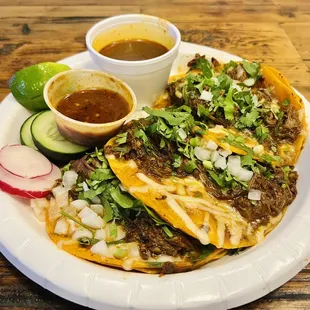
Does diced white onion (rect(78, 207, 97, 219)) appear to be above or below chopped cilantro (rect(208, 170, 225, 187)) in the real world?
below

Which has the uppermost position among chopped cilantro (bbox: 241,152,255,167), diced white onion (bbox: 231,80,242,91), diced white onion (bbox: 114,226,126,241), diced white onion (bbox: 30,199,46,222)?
diced white onion (bbox: 231,80,242,91)

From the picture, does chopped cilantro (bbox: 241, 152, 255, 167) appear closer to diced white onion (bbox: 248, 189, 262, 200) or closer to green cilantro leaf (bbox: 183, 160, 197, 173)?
diced white onion (bbox: 248, 189, 262, 200)

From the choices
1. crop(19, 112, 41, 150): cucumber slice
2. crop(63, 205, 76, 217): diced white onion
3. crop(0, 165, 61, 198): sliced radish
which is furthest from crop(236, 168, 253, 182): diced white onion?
crop(19, 112, 41, 150): cucumber slice

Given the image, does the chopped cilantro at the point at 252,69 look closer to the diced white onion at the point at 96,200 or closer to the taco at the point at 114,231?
the taco at the point at 114,231

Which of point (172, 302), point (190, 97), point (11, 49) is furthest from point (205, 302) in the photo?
point (11, 49)

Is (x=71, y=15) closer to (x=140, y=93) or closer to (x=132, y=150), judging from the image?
(x=140, y=93)

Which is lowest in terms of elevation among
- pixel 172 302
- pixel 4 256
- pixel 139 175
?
pixel 4 256
